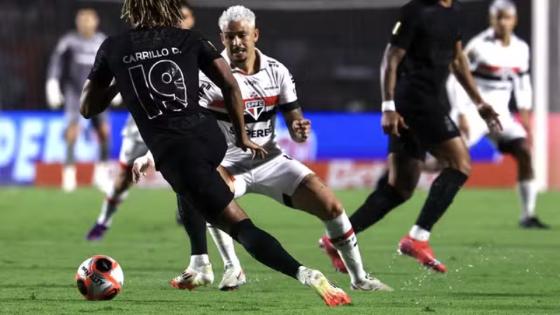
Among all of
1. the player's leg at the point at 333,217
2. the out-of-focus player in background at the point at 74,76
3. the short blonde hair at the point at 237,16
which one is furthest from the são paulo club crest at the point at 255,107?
the out-of-focus player in background at the point at 74,76

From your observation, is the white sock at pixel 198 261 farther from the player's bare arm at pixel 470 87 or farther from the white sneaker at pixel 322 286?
the player's bare arm at pixel 470 87

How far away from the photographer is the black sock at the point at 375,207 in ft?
36.2

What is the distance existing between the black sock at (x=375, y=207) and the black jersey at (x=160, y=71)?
3298mm

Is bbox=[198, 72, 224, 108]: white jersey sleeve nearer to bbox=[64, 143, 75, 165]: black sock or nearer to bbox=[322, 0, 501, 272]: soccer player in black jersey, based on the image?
bbox=[322, 0, 501, 272]: soccer player in black jersey

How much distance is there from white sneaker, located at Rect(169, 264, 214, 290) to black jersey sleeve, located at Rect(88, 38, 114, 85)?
5.61 ft

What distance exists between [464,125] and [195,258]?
732 cm

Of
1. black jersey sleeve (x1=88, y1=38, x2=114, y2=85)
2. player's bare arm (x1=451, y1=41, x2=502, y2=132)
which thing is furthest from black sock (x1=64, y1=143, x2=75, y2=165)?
black jersey sleeve (x1=88, y1=38, x2=114, y2=85)

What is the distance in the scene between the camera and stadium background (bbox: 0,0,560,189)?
2211 centimetres

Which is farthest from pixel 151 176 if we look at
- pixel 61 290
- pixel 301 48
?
pixel 61 290

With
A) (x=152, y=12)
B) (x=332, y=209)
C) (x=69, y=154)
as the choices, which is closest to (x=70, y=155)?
(x=69, y=154)

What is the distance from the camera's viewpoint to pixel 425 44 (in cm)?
1092

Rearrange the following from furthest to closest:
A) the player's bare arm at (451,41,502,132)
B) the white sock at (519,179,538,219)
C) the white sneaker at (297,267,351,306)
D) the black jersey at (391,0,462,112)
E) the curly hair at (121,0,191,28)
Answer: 1. the white sock at (519,179,538,219)
2. the player's bare arm at (451,41,502,132)
3. the black jersey at (391,0,462,112)
4. the curly hair at (121,0,191,28)
5. the white sneaker at (297,267,351,306)

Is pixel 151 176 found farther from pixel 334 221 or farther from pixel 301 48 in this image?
pixel 334 221

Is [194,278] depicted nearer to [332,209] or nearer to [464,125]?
[332,209]
